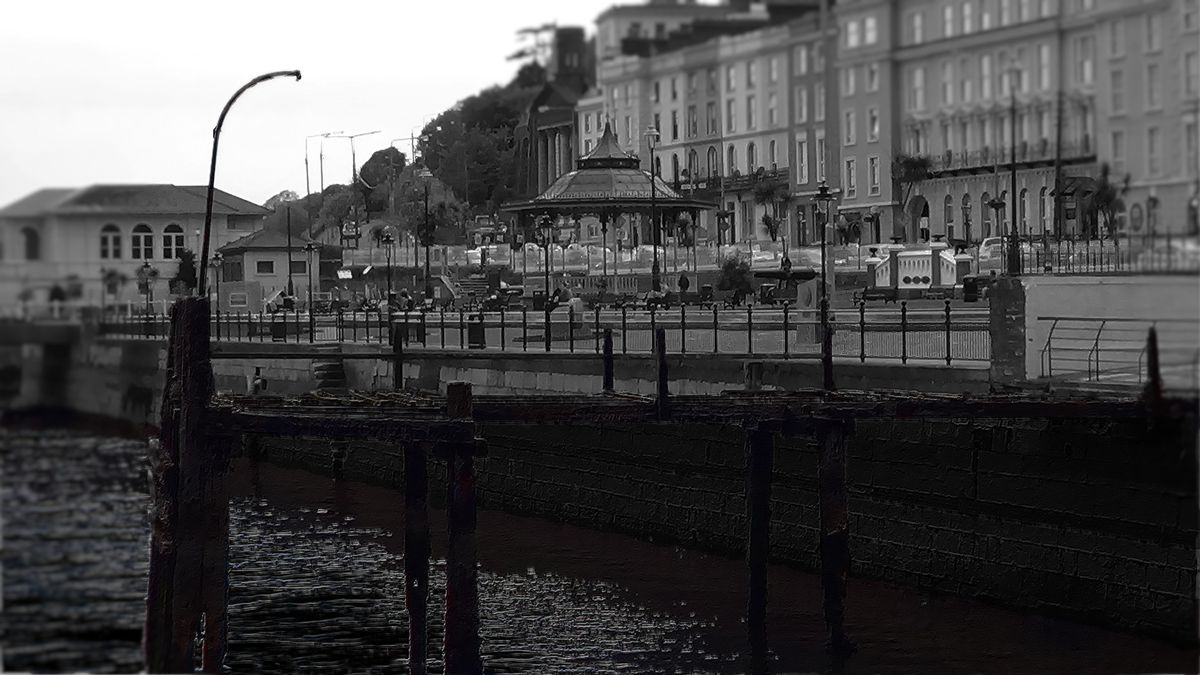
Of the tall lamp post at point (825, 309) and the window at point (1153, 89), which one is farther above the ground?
the window at point (1153, 89)

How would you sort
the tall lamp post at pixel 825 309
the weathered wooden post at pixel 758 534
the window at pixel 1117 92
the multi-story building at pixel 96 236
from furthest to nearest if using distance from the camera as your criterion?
the tall lamp post at pixel 825 309, the weathered wooden post at pixel 758 534, the window at pixel 1117 92, the multi-story building at pixel 96 236

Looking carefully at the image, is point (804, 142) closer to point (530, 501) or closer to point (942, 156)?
point (942, 156)

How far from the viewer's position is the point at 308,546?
3034 centimetres

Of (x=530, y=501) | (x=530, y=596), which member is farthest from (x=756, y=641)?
(x=530, y=501)

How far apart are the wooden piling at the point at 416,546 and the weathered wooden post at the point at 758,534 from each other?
3.51m

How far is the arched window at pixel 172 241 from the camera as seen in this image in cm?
1410

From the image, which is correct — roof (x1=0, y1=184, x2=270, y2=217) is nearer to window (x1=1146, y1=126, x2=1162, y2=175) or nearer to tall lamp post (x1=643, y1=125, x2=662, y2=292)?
window (x1=1146, y1=126, x2=1162, y2=175)

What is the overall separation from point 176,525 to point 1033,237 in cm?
929

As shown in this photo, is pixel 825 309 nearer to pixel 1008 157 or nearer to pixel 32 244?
pixel 1008 157

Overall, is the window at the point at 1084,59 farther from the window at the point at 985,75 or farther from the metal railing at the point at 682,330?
the metal railing at the point at 682,330

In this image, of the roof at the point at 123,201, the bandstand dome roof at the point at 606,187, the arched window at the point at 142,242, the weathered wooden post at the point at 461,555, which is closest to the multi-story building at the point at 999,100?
the weathered wooden post at the point at 461,555

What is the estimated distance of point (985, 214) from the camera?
19.3 meters

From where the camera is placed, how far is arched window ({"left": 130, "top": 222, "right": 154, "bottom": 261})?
13.5 metres

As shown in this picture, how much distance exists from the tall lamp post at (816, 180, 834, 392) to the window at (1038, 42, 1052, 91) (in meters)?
5.34
